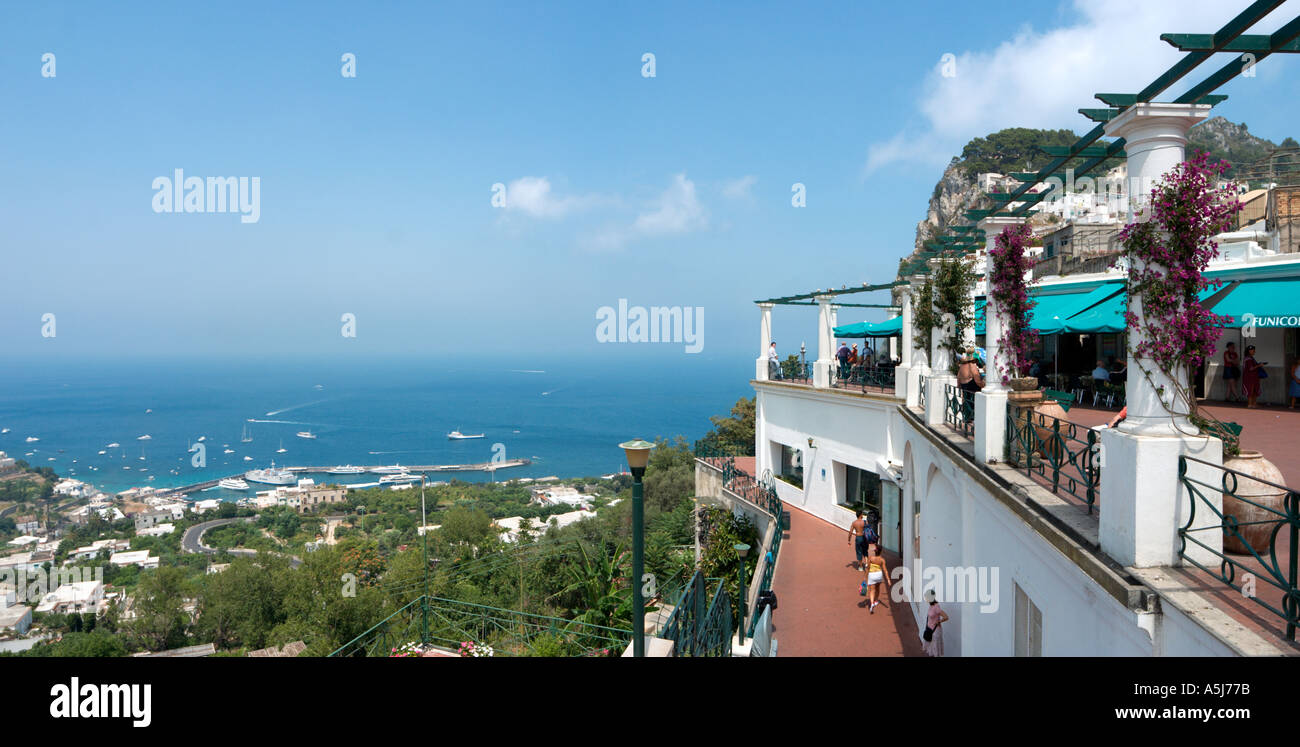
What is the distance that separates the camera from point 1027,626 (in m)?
6.13

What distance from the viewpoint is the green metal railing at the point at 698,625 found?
22.0ft

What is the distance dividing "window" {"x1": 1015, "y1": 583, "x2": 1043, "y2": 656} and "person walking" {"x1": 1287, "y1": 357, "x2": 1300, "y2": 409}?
10.1 meters

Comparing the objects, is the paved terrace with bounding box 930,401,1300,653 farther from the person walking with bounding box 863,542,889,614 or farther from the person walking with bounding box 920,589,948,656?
the person walking with bounding box 863,542,889,614

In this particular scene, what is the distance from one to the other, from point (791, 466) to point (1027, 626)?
1662cm

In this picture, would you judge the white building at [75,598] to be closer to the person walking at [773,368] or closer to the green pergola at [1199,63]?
the person walking at [773,368]

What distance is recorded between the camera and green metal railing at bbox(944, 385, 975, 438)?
9.53 meters

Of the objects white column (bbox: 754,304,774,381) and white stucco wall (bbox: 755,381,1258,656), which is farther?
white column (bbox: 754,304,774,381)

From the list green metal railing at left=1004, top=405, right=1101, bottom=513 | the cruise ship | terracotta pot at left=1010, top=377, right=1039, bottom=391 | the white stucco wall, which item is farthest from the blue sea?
green metal railing at left=1004, top=405, right=1101, bottom=513

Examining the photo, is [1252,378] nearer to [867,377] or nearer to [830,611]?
[867,377]

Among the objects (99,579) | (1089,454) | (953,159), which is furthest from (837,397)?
(953,159)

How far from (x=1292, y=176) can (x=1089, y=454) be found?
2494 centimetres

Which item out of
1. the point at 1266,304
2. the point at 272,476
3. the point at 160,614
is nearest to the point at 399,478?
the point at 272,476

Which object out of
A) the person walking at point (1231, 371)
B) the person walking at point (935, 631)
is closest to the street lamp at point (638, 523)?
the person walking at point (935, 631)
